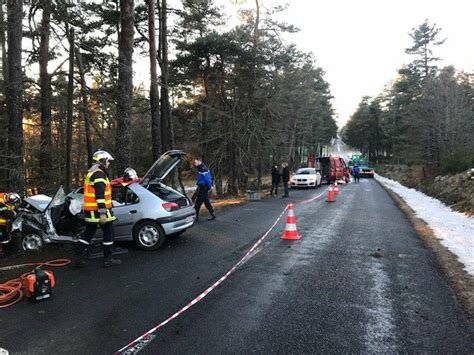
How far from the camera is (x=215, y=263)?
677cm

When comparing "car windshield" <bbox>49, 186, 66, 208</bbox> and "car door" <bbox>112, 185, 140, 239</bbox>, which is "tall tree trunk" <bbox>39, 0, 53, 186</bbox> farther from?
"car door" <bbox>112, 185, 140, 239</bbox>

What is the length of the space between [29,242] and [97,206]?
270 cm

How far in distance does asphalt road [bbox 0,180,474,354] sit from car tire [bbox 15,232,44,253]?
81.2 inches

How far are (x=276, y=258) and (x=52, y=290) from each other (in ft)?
12.1

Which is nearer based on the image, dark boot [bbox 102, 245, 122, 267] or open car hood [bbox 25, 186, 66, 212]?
dark boot [bbox 102, 245, 122, 267]

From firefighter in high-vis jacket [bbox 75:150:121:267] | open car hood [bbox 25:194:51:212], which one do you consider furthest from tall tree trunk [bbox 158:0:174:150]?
firefighter in high-vis jacket [bbox 75:150:121:267]

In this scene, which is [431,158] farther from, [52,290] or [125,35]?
[52,290]

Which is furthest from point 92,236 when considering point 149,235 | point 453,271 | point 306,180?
point 306,180

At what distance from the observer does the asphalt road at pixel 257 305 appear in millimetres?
3842

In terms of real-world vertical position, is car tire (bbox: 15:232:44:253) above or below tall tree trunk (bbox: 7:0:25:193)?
below

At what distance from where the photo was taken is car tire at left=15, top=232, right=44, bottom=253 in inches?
324

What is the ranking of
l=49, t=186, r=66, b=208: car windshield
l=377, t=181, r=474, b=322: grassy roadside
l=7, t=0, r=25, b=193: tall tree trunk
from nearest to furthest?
l=377, t=181, r=474, b=322: grassy roadside
l=49, t=186, r=66, b=208: car windshield
l=7, t=0, r=25, b=193: tall tree trunk

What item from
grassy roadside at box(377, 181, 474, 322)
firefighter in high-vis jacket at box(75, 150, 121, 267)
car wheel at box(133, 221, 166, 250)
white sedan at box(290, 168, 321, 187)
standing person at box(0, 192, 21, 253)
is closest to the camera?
grassy roadside at box(377, 181, 474, 322)

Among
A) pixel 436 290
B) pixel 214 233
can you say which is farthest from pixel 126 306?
pixel 214 233
